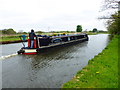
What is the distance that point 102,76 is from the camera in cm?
709

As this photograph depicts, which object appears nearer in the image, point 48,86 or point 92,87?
point 92,87

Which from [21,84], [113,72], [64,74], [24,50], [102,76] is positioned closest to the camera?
[102,76]

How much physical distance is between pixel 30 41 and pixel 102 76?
587 inches

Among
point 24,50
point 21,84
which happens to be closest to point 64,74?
point 21,84

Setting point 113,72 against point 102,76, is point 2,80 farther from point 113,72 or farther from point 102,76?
point 113,72

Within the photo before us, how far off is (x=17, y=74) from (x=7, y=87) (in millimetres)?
2468

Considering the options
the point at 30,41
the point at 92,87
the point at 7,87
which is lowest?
the point at 7,87

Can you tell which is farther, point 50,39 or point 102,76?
point 50,39

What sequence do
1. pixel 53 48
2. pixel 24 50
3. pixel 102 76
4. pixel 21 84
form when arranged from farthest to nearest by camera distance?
pixel 53 48, pixel 24 50, pixel 21 84, pixel 102 76

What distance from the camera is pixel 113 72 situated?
771 centimetres

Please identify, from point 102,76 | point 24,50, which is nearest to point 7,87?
point 102,76

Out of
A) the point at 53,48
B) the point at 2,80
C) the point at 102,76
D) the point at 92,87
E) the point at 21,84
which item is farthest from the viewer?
the point at 53,48

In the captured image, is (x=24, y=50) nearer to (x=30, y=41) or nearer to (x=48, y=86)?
(x=30, y=41)

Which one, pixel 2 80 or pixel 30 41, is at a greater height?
pixel 30 41
